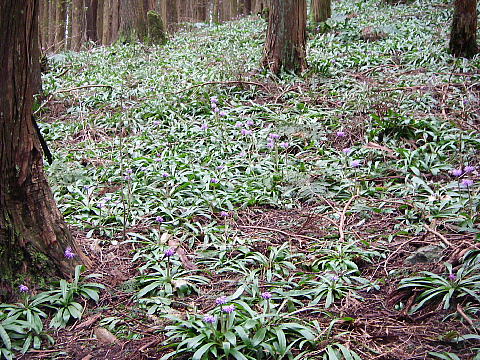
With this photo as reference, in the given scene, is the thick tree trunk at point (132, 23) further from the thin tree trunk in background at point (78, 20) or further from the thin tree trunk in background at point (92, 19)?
the thin tree trunk in background at point (78, 20)

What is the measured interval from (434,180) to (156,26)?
35.0 ft

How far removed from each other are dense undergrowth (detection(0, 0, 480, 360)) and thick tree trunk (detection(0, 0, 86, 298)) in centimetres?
54

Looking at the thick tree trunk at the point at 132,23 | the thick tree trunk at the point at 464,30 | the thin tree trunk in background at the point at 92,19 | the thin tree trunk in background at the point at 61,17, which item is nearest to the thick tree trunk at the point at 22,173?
the thick tree trunk at the point at 464,30

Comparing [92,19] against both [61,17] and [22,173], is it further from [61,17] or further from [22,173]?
[22,173]

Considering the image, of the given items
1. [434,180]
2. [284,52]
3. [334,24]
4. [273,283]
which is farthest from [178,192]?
[334,24]

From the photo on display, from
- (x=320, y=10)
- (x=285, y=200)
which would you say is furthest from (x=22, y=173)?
(x=320, y=10)

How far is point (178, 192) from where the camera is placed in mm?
4652

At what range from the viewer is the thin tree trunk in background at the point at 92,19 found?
1733cm

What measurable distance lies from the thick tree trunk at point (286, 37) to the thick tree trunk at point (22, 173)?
582 cm

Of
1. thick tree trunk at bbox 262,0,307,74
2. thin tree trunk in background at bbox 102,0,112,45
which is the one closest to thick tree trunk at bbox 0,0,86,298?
thick tree trunk at bbox 262,0,307,74

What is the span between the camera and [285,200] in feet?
14.8

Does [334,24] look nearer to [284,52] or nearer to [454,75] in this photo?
[284,52]

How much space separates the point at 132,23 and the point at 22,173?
10.7 metres

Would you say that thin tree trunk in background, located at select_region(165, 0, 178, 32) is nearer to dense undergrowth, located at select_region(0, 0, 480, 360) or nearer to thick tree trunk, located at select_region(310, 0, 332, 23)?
thick tree trunk, located at select_region(310, 0, 332, 23)
